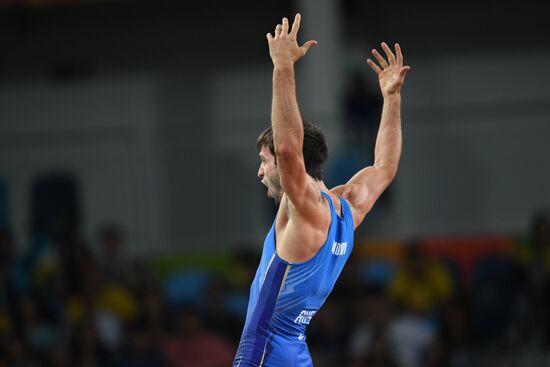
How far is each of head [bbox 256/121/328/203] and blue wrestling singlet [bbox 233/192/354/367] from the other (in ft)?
0.54

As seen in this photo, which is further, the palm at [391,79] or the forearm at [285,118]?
the palm at [391,79]

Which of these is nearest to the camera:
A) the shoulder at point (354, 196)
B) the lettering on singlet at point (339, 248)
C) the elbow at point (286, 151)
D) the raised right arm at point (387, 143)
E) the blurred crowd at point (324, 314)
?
the elbow at point (286, 151)

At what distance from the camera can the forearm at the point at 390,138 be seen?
19.5 feet

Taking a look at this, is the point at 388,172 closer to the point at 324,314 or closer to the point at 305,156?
the point at 305,156

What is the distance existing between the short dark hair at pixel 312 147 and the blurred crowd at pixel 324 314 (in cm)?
534

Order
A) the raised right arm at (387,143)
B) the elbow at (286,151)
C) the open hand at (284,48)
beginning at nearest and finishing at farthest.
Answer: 1. the elbow at (286,151)
2. the open hand at (284,48)
3. the raised right arm at (387,143)

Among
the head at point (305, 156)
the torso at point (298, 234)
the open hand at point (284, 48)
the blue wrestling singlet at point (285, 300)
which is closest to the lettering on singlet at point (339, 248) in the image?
the blue wrestling singlet at point (285, 300)

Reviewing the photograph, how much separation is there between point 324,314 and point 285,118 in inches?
254

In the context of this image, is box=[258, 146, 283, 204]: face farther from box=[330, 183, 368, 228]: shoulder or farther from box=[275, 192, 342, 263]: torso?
box=[330, 183, 368, 228]: shoulder

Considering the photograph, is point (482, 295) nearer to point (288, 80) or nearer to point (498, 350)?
point (498, 350)

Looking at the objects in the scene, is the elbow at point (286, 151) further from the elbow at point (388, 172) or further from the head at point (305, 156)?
the elbow at point (388, 172)

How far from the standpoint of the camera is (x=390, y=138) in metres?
5.96

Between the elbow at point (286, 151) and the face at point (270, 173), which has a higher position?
the elbow at point (286, 151)

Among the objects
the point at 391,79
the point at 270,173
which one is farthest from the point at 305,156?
the point at 391,79
